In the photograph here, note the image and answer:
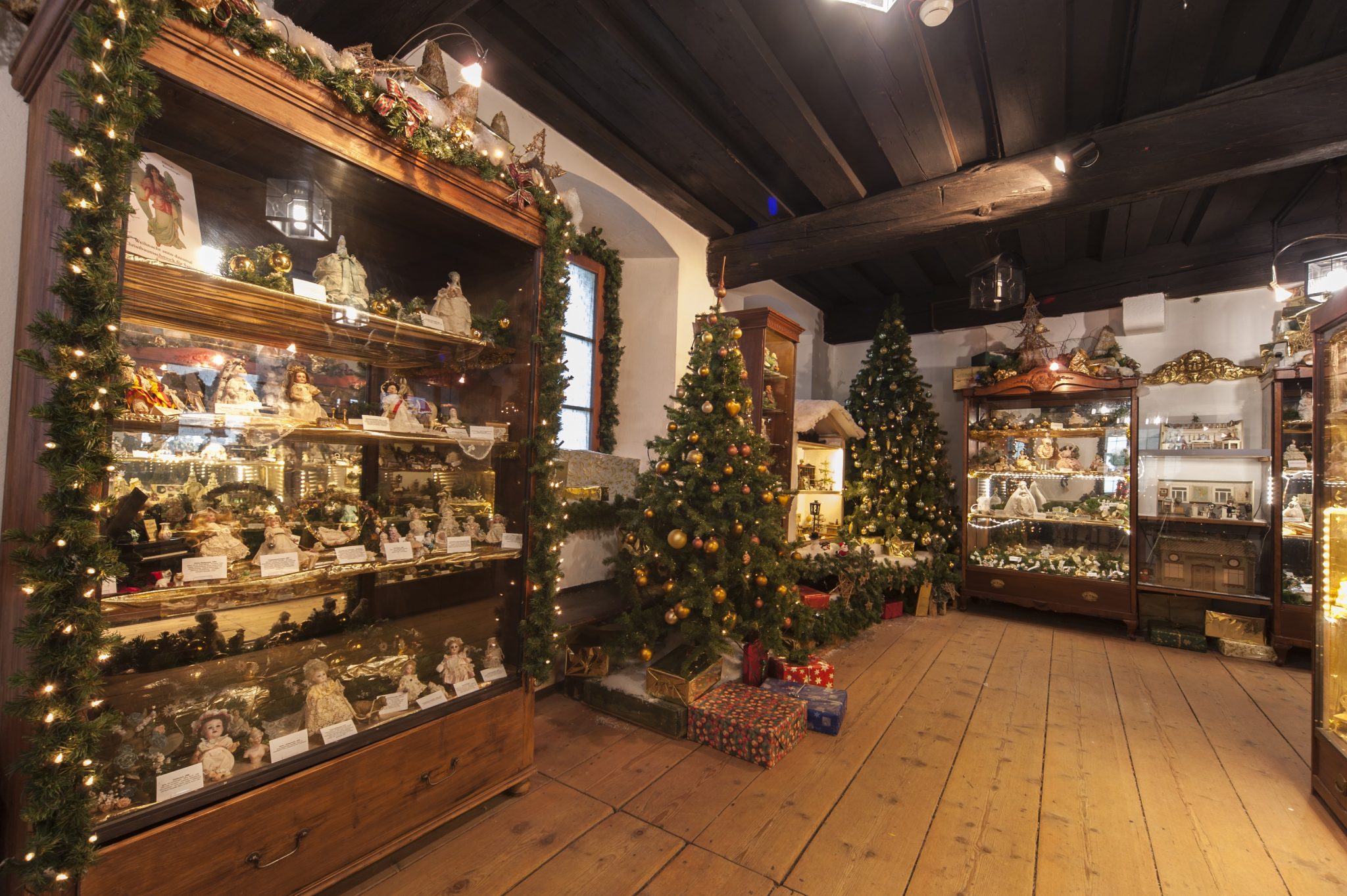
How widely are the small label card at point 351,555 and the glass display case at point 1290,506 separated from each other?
577cm

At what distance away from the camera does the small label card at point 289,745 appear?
1579 millimetres

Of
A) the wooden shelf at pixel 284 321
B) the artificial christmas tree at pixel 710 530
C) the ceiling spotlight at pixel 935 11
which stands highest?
the ceiling spotlight at pixel 935 11

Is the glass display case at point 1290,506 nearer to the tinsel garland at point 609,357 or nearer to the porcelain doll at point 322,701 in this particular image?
the tinsel garland at point 609,357

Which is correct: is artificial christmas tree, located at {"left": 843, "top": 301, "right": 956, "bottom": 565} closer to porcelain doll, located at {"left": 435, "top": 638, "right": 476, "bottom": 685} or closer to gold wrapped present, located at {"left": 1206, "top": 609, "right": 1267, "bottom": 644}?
gold wrapped present, located at {"left": 1206, "top": 609, "right": 1267, "bottom": 644}

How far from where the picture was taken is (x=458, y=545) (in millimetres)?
2195

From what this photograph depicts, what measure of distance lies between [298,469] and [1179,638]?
19.1ft

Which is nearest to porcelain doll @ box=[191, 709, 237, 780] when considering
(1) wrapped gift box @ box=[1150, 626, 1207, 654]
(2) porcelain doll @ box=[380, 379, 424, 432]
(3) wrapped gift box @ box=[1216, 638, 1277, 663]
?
(2) porcelain doll @ box=[380, 379, 424, 432]

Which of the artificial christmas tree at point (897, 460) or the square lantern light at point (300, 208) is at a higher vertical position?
the square lantern light at point (300, 208)

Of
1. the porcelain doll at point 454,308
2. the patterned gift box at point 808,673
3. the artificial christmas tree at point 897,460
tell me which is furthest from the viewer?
the artificial christmas tree at point 897,460

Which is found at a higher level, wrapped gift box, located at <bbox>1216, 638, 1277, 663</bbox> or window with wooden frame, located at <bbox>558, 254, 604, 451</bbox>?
window with wooden frame, located at <bbox>558, 254, 604, 451</bbox>

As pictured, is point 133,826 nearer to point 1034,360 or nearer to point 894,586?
point 894,586

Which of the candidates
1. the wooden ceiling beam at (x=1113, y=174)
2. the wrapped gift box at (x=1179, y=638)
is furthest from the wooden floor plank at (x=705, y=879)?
the wrapped gift box at (x=1179, y=638)

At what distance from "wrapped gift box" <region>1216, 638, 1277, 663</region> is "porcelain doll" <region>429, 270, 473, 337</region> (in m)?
5.56

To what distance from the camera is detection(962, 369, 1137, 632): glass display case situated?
15.5ft
